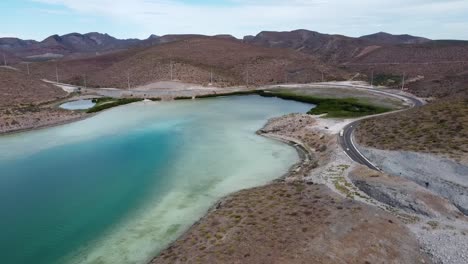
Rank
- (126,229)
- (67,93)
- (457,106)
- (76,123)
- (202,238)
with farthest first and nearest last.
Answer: (67,93), (76,123), (457,106), (126,229), (202,238)

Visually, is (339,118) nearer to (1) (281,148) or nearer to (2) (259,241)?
(1) (281,148)

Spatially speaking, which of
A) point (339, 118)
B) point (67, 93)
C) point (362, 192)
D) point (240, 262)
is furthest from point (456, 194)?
point (67, 93)

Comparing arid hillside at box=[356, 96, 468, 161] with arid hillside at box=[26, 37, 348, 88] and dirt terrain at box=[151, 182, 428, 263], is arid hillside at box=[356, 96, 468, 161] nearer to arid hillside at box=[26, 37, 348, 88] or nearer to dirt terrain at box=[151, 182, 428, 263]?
dirt terrain at box=[151, 182, 428, 263]

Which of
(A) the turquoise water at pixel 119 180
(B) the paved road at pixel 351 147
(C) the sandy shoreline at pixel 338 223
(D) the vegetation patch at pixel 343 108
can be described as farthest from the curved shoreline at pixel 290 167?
(D) the vegetation patch at pixel 343 108

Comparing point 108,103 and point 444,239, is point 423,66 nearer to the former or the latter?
point 108,103

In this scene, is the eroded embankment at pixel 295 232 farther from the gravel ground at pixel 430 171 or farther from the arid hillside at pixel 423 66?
the arid hillside at pixel 423 66

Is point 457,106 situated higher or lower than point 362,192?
higher

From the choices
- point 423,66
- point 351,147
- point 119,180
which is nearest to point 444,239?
point 351,147
